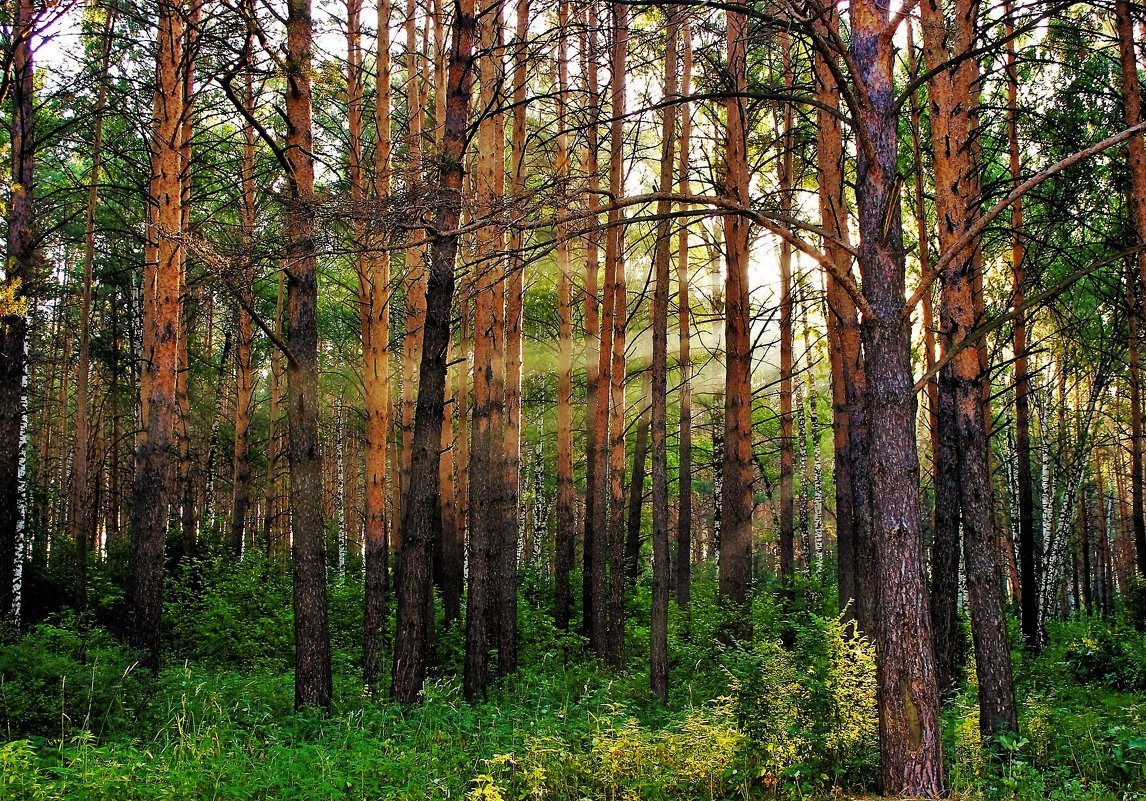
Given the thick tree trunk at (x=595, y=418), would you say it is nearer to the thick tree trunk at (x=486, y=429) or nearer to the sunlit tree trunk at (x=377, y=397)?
the thick tree trunk at (x=486, y=429)

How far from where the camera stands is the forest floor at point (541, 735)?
5.72 m

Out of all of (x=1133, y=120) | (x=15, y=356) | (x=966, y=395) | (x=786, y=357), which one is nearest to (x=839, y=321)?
(x=966, y=395)

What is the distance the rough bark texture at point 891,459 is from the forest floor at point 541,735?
0.57 metres

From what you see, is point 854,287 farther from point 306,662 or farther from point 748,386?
point 748,386

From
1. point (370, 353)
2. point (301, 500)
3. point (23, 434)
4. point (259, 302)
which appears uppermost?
point (259, 302)

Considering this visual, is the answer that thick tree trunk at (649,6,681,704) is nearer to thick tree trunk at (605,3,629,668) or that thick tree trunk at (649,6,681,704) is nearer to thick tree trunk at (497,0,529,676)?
thick tree trunk at (605,3,629,668)

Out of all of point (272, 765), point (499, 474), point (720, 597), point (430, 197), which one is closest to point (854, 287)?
point (430, 197)

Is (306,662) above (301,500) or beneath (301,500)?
→ beneath

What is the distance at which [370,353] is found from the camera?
41.1ft

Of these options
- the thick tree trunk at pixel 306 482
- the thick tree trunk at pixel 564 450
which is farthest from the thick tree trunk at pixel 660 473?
the thick tree trunk at pixel 564 450

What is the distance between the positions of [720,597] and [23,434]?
37.7ft

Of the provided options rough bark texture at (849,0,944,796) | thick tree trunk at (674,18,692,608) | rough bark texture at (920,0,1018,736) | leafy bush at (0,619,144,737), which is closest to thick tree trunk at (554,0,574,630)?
thick tree trunk at (674,18,692,608)

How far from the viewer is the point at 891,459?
218 inches

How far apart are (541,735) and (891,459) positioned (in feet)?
11.6
